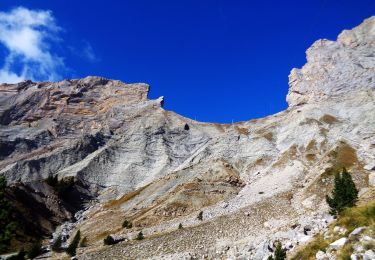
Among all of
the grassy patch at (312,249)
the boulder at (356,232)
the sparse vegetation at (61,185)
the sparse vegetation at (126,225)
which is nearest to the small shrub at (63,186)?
the sparse vegetation at (61,185)

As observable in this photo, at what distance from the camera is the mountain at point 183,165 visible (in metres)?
54.8

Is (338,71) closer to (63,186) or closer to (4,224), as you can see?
(63,186)

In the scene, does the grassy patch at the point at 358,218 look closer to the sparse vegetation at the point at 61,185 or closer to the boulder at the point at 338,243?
the boulder at the point at 338,243

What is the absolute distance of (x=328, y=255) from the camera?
18.8 meters

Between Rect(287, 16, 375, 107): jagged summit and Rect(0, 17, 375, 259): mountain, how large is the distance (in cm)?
60

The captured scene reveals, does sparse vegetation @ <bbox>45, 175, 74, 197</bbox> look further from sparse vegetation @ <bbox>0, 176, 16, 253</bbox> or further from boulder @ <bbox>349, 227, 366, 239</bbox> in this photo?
boulder @ <bbox>349, 227, 366, 239</bbox>

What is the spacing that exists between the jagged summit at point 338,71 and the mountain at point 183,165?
1.97ft

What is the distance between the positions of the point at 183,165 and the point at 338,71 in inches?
3657

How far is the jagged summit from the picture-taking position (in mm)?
160625

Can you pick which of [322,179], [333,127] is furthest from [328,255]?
[333,127]

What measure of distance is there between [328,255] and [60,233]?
6366 centimetres

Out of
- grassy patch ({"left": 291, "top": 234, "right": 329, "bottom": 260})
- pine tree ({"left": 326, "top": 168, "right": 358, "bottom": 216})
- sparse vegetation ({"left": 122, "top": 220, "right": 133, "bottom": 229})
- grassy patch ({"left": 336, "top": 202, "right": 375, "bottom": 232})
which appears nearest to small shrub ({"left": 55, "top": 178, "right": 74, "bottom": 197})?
sparse vegetation ({"left": 122, "top": 220, "right": 133, "bottom": 229})

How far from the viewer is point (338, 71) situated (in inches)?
6737

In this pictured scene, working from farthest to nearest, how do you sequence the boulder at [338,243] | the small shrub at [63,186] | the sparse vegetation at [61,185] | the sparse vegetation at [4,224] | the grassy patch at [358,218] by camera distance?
the sparse vegetation at [61,185] → the small shrub at [63,186] → the sparse vegetation at [4,224] → the grassy patch at [358,218] → the boulder at [338,243]
